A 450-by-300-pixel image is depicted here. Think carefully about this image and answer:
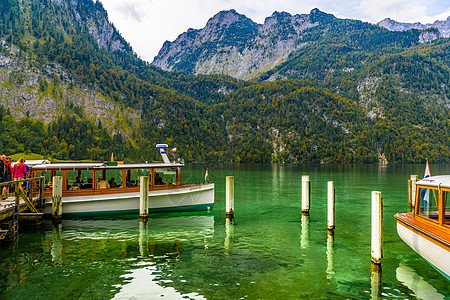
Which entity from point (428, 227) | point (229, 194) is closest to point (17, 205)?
point (229, 194)

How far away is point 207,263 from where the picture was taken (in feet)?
48.8

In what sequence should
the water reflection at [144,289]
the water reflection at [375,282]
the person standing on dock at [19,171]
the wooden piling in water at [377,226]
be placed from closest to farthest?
the water reflection at [144,289], the water reflection at [375,282], the wooden piling in water at [377,226], the person standing on dock at [19,171]

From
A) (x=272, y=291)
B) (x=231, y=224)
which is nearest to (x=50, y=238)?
(x=231, y=224)

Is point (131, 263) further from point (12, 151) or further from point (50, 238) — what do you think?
point (12, 151)

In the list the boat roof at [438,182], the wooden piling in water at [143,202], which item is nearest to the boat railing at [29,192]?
the wooden piling in water at [143,202]

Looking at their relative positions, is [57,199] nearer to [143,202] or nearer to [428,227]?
[143,202]

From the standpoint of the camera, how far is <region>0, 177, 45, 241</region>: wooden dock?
1683 centimetres

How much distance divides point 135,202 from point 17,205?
9.15 m

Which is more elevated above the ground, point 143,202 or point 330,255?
point 143,202

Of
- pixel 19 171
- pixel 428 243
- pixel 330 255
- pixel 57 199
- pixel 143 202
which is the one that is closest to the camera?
pixel 428 243

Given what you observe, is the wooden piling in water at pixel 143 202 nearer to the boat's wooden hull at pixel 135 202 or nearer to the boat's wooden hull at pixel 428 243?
the boat's wooden hull at pixel 135 202

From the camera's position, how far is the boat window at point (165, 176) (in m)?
27.1

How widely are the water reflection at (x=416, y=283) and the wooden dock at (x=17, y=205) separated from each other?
60.0 ft

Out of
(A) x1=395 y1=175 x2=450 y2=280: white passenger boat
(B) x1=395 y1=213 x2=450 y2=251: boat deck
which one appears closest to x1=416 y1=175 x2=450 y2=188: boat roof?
(A) x1=395 y1=175 x2=450 y2=280: white passenger boat
